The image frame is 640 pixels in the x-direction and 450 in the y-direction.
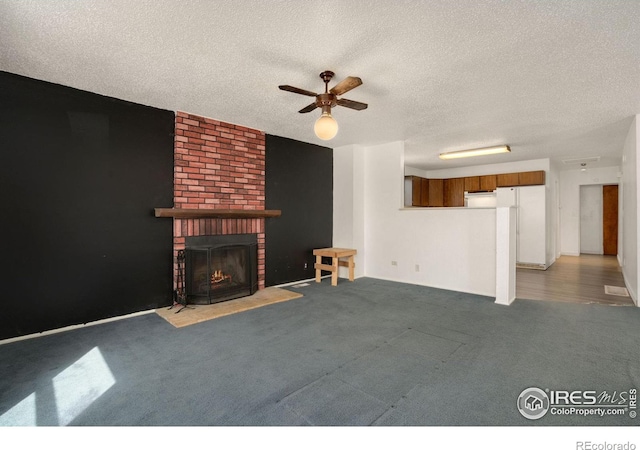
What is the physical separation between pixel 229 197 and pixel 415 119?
2.79m

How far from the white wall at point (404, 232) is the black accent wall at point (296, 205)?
12.7 inches

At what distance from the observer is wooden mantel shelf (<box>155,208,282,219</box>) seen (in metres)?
3.57

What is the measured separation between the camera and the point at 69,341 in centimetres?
276

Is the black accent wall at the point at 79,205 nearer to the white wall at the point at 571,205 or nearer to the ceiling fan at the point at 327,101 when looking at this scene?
the ceiling fan at the point at 327,101

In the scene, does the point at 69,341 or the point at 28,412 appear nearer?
the point at 28,412

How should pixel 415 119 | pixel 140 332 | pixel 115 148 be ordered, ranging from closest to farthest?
pixel 140 332
pixel 115 148
pixel 415 119

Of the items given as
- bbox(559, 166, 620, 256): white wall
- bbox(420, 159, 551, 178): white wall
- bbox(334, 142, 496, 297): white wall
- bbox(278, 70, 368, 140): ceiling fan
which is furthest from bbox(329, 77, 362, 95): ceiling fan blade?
bbox(559, 166, 620, 256): white wall

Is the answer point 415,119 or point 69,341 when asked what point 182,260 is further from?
point 415,119

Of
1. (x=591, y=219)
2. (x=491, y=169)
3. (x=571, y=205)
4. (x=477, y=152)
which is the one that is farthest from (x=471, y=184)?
(x=591, y=219)

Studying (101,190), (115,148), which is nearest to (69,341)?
(101,190)
